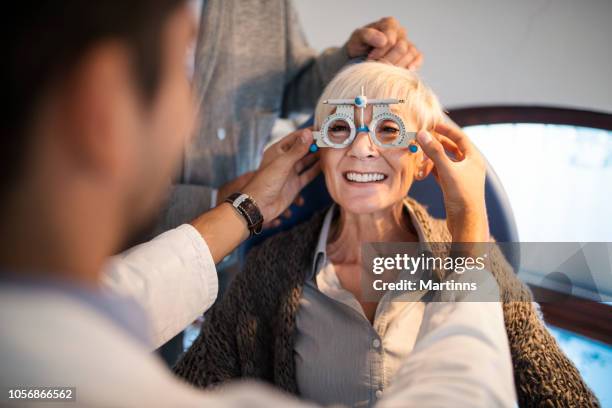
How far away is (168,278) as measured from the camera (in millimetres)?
1045

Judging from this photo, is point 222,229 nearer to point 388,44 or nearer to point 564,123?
point 388,44

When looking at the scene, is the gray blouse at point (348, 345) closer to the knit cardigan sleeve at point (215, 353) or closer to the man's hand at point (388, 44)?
the knit cardigan sleeve at point (215, 353)

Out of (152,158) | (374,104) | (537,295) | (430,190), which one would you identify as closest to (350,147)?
(374,104)

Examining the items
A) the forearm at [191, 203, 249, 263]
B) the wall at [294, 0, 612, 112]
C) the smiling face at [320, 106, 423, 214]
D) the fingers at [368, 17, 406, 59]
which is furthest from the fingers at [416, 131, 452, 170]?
the wall at [294, 0, 612, 112]

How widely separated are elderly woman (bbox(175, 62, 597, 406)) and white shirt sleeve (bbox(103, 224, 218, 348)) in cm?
25

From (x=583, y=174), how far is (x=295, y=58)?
1310 mm

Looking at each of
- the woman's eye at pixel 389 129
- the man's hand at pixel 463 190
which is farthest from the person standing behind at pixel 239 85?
the man's hand at pixel 463 190

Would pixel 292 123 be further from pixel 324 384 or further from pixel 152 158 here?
pixel 152 158

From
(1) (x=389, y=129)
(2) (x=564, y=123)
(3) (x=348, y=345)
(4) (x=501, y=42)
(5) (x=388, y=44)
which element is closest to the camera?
(3) (x=348, y=345)

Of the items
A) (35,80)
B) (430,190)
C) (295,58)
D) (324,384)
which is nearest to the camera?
(35,80)

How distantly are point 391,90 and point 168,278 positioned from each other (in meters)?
0.70

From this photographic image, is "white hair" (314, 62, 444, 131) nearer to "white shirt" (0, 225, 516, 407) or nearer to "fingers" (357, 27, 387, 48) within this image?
"fingers" (357, 27, 387, 48)

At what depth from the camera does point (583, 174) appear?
2.16m

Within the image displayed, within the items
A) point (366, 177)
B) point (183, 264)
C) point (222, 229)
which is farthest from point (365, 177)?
point (183, 264)
